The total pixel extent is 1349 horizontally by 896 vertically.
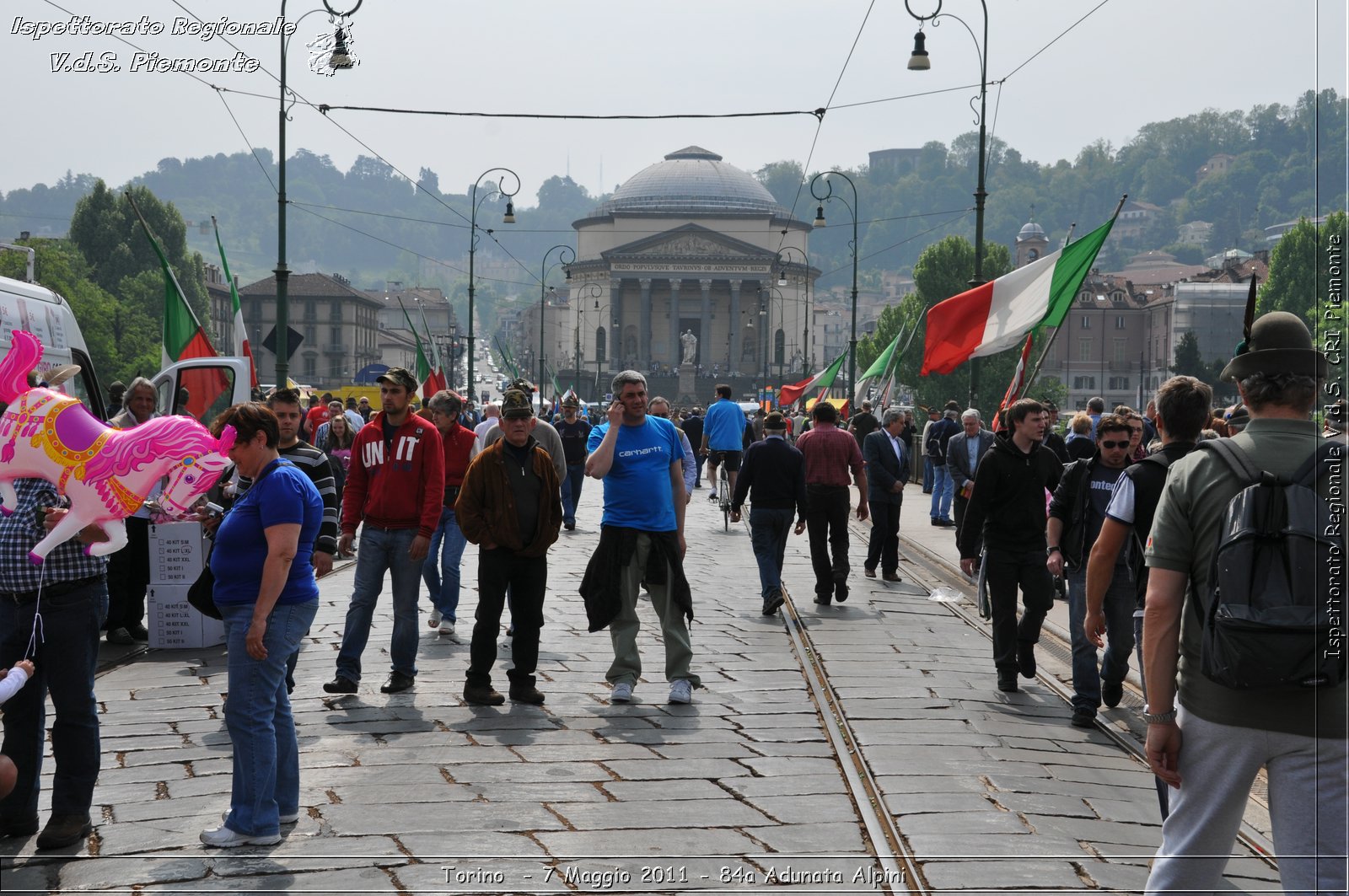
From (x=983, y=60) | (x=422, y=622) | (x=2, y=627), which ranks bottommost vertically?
(x=422, y=622)

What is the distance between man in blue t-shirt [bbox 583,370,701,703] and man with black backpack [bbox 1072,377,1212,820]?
9.53 ft

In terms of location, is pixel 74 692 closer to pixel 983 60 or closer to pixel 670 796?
pixel 670 796

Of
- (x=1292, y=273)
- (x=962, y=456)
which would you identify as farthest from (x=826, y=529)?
(x=1292, y=273)

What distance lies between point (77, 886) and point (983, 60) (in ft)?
60.8

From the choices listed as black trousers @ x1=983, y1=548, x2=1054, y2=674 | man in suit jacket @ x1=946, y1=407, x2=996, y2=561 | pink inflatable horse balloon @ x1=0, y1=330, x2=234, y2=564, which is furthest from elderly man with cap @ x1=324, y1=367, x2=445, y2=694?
man in suit jacket @ x1=946, y1=407, x2=996, y2=561

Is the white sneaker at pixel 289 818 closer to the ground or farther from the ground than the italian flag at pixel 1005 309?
closer to the ground

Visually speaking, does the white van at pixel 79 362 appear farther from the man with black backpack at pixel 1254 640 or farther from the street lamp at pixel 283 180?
the man with black backpack at pixel 1254 640

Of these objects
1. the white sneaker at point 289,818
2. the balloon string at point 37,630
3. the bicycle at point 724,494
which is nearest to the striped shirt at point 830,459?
the bicycle at point 724,494

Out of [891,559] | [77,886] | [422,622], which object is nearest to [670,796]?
[77,886]

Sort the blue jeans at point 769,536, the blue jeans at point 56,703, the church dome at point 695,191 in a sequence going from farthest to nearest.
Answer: the church dome at point 695,191 < the blue jeans at point 769,536 < the blue jeans at point 56,703

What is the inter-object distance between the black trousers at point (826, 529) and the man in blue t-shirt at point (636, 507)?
3.87 meters

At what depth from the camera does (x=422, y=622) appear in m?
11.1

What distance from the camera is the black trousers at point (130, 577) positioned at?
10.1 meters

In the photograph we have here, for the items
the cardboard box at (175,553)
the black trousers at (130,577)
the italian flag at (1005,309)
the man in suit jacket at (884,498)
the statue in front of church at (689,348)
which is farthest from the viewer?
the statue in front of church at (689,348)
